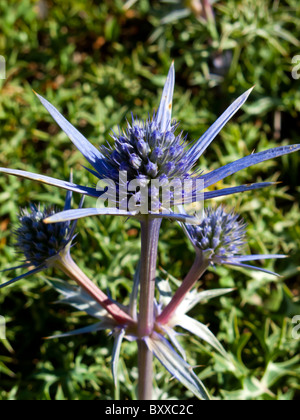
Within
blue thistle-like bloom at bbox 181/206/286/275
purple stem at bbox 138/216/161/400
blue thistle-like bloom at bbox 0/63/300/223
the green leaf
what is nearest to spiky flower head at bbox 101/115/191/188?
blue thistle-like bloom at bbox 0/63/300/223

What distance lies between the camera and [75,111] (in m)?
2.48

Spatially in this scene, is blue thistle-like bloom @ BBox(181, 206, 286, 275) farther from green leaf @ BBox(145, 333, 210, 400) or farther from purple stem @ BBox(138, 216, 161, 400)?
green leaf @ BBox(145, 333, 210, 400)

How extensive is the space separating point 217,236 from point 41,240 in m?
0.55

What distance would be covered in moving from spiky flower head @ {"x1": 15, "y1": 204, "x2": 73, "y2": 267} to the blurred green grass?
0.45 ft

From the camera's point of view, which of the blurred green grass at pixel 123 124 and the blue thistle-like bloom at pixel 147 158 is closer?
the blue thistle-like bloom at pixel 147 158

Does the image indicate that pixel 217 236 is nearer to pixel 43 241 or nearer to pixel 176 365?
pixel 176 365

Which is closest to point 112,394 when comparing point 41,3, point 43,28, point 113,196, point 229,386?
point 229,386

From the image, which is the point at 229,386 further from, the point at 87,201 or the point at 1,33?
the point at 1,33

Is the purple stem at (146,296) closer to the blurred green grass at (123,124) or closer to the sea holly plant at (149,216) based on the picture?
the sea holly plant at (149,216)

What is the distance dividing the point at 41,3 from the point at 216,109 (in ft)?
5.16

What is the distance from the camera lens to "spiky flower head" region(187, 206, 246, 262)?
1.35 metres

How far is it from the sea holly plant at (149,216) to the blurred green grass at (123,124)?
0.63 ft

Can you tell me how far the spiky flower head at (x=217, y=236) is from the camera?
1351 mm

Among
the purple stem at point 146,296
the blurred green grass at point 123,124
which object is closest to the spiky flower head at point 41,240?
the blurred green grass at point 123,124
